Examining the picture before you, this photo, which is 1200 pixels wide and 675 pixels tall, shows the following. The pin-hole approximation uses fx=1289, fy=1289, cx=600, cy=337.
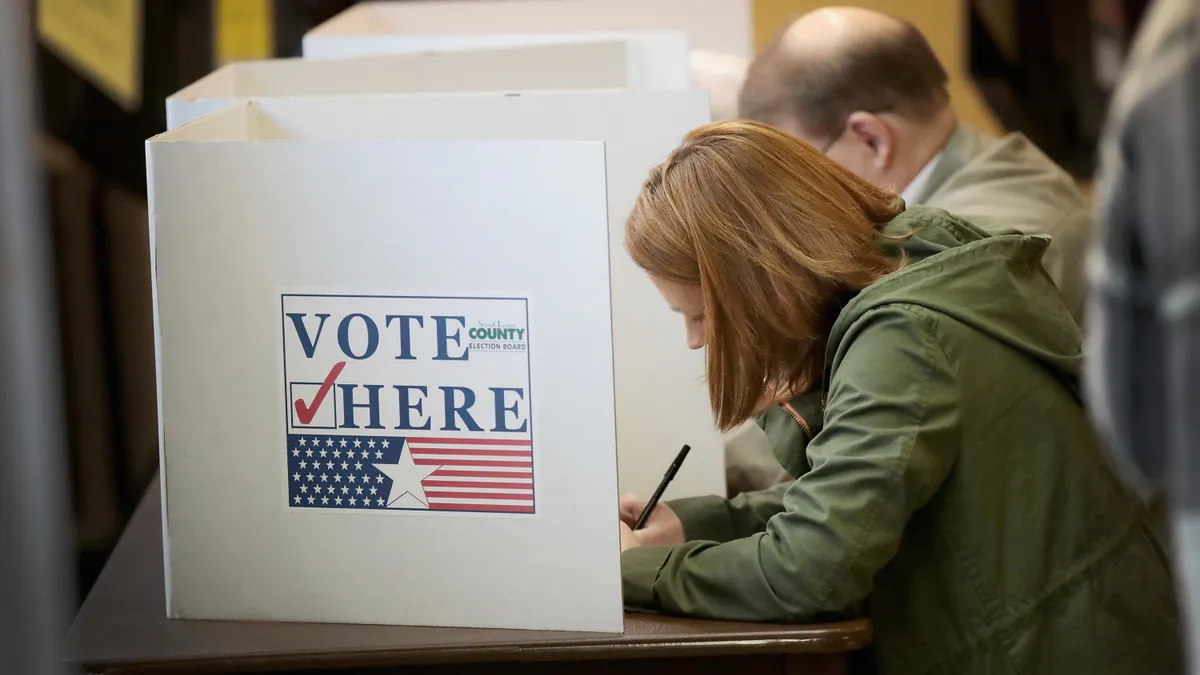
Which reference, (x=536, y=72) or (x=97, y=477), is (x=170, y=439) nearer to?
(x=536, y=72)

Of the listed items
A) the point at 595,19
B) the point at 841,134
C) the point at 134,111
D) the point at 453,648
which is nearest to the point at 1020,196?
the point at 841,134

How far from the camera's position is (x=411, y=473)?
3.56 ft

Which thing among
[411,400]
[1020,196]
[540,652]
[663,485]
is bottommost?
[540,652]

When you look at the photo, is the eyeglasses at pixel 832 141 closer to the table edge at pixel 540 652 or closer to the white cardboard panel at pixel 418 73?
the white cardboard panel at pixel 418 73

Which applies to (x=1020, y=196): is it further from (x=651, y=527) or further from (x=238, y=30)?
(x=238, y=30)

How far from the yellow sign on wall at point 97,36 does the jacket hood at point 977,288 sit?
1448 millimetres

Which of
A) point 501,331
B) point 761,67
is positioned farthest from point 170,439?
point 761,67

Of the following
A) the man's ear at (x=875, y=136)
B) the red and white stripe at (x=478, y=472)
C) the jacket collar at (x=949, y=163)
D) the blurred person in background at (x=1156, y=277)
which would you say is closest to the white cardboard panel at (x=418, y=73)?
the man's ear at (x=875, y=136)

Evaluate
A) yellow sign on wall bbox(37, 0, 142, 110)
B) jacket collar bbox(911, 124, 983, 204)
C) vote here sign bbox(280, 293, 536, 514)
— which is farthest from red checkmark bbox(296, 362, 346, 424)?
yellow sign on wall bbox(37, 0, 142, 110)

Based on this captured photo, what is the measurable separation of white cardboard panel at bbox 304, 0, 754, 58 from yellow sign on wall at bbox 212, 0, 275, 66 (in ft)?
2.03

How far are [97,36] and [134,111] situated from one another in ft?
1.56

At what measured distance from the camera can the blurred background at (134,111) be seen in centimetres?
229

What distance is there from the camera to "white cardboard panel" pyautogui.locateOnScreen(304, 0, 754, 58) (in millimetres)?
2422

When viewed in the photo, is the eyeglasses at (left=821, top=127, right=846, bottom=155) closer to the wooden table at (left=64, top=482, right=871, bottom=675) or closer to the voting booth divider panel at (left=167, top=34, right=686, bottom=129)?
the voting booth divider panel at (left=167, top=34, right=686, bottom=129)
